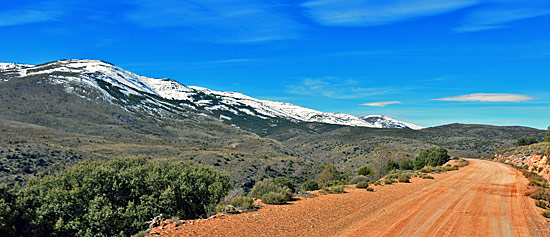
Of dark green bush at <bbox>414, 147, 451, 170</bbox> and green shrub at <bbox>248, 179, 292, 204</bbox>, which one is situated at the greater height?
dark green bush at <bbox>414, 147, 451, 170</bbox>

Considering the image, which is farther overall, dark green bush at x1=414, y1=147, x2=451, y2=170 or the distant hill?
the distant hill

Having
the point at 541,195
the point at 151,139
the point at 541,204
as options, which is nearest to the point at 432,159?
the point at 541,195

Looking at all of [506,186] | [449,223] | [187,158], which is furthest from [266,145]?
[449,223]

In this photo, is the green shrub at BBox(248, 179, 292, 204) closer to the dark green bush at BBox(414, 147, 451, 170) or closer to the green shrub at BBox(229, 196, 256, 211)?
the green shrub at BBox(229, 196, 256, 211)

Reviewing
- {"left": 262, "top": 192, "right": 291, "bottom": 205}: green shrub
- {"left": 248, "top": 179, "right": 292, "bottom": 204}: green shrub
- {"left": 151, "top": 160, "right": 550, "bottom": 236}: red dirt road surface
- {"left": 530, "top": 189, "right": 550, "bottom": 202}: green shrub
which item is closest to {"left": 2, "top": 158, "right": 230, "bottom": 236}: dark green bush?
{"left": 248, "top": 179, "right": 292, "bottom": 204}: green shrub

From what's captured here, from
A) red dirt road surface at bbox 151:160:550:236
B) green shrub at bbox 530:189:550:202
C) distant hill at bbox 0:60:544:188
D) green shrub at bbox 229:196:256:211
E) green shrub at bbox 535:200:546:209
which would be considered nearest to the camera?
red dirt road surface at bbox 151:160:550:236

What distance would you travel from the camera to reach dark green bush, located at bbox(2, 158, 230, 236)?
571 inches

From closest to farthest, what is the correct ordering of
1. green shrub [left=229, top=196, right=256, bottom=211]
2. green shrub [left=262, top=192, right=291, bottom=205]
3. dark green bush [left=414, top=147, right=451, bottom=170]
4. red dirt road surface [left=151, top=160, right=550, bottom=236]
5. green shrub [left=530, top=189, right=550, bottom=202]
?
red dirt road surface [left=151, top=160, right=550, bottom=236], green shrub [left=229, top=196, right=256, bottom=211], green shrub [left=262, top=192, right=291, bottom=205], green shrub [left=530, top=189, right=550, bottom=202], dark green bush [left=414, top=147, right=451, bottom=170]

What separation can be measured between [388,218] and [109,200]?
13908mm

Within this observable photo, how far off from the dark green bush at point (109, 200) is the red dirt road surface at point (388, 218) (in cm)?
454

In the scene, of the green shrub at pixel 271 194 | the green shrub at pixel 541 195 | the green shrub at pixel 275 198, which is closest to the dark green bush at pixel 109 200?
the green shrub at pixel 271 194

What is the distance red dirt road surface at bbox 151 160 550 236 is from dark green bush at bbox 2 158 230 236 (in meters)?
4.54

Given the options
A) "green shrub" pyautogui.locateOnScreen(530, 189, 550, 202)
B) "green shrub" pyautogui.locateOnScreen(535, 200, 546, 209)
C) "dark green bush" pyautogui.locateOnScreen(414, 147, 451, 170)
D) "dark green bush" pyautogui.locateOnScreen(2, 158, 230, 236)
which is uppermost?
"dark green bush" pyautogui.locateOnScreen(414, 147, 451, 170)

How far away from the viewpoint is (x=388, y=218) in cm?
1238
